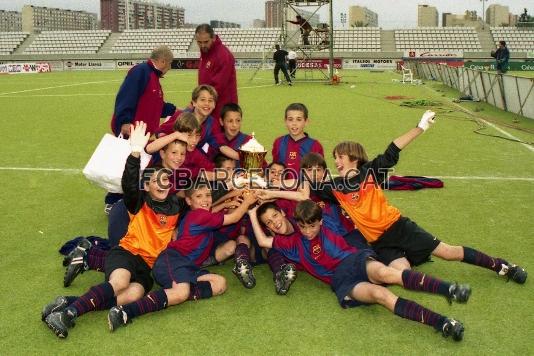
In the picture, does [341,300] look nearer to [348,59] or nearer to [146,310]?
[146,310]

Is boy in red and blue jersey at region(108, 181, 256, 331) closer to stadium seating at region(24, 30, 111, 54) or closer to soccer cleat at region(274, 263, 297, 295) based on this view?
soccer cleat at region(274, 263, 297, 295)

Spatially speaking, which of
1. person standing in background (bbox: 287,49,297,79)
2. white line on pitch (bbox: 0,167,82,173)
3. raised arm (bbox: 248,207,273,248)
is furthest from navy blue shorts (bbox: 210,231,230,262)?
person standing in background (bbox: 287,49,297,79)

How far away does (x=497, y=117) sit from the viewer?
1387 cm

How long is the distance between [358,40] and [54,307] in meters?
57.9

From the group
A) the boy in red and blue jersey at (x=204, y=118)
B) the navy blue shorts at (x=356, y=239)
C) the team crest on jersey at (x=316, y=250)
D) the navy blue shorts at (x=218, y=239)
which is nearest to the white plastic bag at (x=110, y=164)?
the boy in red and blue jersey at (x=204, y=118)

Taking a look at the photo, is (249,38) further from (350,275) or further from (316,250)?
(350,275)

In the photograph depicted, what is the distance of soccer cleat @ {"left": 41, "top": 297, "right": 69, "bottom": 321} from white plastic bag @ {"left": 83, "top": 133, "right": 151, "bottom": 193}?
1.65m

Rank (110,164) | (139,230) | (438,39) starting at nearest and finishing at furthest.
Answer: (139,230) < (110,164) < (438,39)

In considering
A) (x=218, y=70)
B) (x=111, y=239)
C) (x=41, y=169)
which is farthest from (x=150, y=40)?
(x=111, y=239)

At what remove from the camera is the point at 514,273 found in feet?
13.7

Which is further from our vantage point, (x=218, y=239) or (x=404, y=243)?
(x=218, y=239)

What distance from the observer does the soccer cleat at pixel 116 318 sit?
345 cm

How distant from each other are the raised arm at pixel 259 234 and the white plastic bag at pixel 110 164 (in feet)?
4.34

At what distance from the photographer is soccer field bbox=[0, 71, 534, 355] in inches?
131
